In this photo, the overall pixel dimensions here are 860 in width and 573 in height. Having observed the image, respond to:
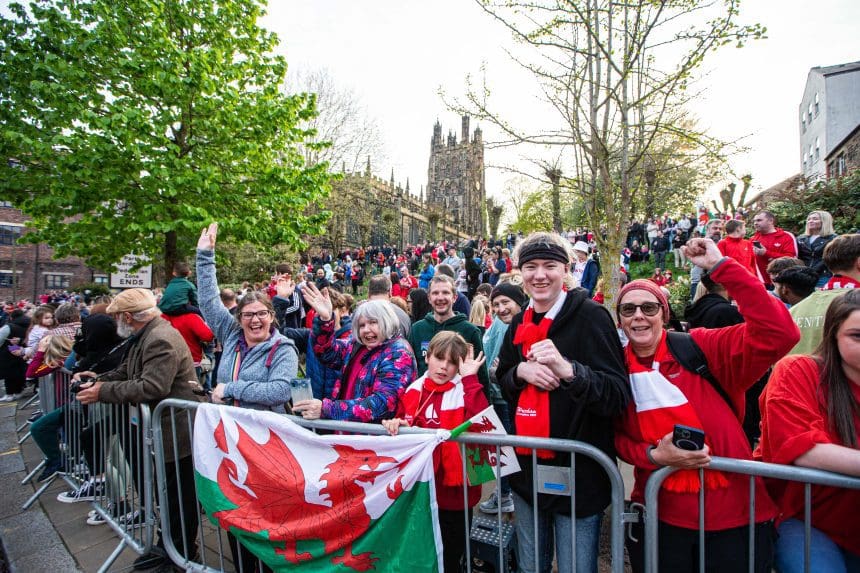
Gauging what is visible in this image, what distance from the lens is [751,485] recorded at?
5.98 feet

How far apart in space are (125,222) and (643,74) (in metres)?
12.9

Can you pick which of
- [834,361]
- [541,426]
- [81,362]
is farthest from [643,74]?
[81,362]

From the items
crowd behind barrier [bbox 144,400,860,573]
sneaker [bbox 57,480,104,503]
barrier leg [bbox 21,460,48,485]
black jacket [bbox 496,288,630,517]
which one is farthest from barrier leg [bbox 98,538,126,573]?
black jacket [bbox 496,288,630,517]

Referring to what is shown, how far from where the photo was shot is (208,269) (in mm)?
3951

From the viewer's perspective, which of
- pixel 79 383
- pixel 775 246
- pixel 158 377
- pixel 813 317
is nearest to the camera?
pixel 813 317

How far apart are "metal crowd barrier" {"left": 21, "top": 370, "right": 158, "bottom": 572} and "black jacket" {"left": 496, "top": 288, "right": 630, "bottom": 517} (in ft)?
10.2

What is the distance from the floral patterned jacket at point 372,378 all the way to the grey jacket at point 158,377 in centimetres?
113

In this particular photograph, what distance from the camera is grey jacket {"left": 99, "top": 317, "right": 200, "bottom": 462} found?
3.41 m

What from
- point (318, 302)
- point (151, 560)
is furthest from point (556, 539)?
point (151, 560)

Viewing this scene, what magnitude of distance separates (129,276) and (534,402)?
49.5 feet

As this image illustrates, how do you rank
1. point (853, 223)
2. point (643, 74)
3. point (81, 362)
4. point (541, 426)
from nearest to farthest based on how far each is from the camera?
point (541, 426)
point (81, 362)
point (643, 74)
point (853, 223)

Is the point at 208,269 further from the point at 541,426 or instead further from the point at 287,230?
the point at 287,230

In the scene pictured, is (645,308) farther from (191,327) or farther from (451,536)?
(191,327)

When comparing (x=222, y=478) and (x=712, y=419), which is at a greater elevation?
(x=712, y=419)
